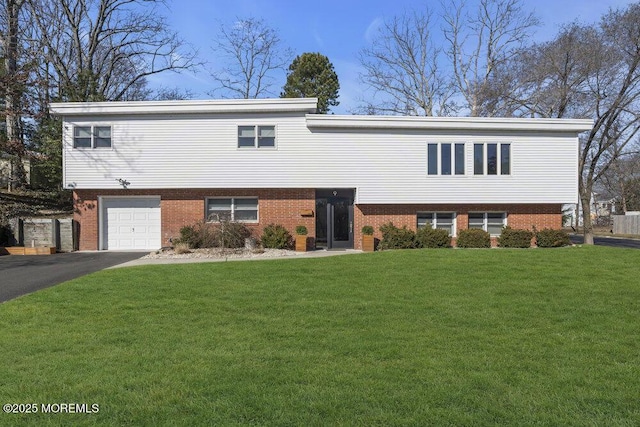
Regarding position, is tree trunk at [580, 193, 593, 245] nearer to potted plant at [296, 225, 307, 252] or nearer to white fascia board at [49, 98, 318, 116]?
potted plant at [296, 225, 307, 252]

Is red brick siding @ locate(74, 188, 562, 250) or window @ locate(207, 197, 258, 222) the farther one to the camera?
window @ locate(207, 197, 258, 222)

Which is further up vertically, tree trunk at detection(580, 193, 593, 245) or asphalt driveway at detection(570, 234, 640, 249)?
tree trunk at detection(580, 193, 593, 245)

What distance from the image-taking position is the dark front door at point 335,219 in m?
19.7

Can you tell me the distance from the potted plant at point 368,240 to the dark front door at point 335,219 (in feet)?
5.32

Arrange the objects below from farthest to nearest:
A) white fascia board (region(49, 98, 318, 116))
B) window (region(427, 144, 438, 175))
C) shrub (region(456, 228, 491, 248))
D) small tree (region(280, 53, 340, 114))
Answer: small tree (region(280, 53, 340, 114)) < window (region(427, 144, 438, 175)) < shrub (region(456, 228, 491, 248)) < white fascia board (region(49, 98, 318, 116))

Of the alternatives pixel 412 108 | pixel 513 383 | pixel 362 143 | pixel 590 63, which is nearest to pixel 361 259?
pixel 362 143

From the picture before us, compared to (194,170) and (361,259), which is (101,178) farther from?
(361,259)

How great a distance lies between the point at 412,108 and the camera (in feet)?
112

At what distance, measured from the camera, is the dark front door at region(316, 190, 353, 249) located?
19672mm

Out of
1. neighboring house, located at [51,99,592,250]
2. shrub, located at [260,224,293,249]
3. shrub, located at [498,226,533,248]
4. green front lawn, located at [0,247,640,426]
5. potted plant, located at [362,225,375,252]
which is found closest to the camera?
green front lawn, located at [0,247,640,426]

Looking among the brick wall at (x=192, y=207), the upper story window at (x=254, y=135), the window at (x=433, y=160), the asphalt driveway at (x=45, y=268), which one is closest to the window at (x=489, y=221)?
the window at (x=433, y=160)

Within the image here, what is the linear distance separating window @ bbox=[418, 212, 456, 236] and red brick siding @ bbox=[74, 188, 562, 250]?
0.78ft

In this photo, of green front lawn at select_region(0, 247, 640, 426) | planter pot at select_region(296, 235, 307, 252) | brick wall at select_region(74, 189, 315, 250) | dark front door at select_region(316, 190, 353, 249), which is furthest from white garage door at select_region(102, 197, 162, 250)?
green front lawn at select_region(0, 247, 640, 426)

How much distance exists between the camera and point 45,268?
1254cm
